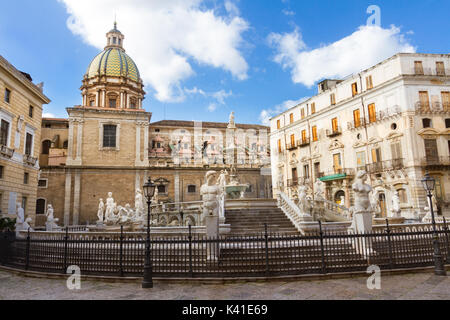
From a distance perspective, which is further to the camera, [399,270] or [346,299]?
[399,270]

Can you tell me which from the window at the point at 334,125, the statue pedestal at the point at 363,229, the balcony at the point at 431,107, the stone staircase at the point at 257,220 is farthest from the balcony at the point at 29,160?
the balcony at the point at 431,107

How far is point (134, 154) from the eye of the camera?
3656cm

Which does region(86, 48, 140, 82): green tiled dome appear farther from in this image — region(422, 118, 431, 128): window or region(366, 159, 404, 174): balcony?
region(422, 118, 431, 128): window

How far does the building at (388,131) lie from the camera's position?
76.8 feet

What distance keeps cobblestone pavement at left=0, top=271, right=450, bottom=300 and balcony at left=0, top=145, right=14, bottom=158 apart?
47.2 ft

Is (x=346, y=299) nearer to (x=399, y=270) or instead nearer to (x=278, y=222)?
(x=399, y=270)

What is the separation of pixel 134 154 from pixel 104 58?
57.3 ft

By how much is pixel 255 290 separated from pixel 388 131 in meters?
23.1

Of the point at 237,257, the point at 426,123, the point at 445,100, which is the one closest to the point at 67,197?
the point at 237,257

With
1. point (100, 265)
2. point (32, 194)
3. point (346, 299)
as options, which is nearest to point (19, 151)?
point (32, 194)

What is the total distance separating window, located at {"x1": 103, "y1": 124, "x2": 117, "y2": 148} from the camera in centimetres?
3634

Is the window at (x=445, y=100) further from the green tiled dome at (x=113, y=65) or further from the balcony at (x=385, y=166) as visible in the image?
the green tiled dome at (x=113, y=65)

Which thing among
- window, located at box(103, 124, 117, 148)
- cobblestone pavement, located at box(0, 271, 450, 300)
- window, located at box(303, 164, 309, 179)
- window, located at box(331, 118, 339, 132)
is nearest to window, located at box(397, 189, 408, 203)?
window, located at box(331, 118, 339, 132)
